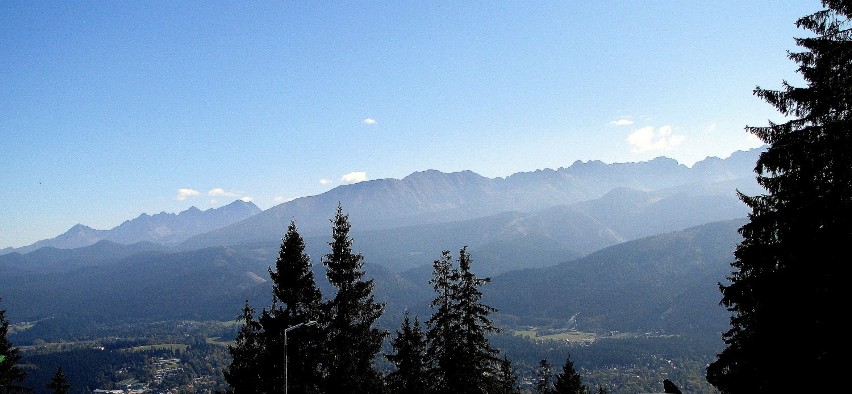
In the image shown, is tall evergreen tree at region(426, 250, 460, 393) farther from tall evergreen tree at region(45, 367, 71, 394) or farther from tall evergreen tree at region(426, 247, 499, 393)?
tall evergreen tree at region(45, 367, 71, 394)

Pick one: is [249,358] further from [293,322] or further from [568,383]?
[568,383]

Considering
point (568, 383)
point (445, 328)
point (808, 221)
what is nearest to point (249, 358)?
point (445, 328)

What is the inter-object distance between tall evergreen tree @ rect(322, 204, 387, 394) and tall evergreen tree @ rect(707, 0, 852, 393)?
18.6 meters

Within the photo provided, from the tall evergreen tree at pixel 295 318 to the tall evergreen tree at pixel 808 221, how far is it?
20007 millimetres

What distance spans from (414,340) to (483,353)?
986 cm

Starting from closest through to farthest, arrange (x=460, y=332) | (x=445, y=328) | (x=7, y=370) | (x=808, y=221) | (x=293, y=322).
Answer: (x=808, y=221) < (x=293, y=322) < (x=460, y=332) < (x=445, y=328) < (x=7, y=370)

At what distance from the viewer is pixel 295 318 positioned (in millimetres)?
27078

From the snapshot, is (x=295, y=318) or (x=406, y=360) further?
(x=406, y=360)

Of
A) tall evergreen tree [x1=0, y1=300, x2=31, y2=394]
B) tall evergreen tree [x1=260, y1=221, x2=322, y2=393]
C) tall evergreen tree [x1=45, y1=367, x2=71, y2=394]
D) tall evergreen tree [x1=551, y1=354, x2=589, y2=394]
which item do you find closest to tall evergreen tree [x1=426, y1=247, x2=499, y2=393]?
tall evergreen tree [x1=260, y1=221, x2=322, y2=393]

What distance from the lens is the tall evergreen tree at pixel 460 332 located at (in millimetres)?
28719

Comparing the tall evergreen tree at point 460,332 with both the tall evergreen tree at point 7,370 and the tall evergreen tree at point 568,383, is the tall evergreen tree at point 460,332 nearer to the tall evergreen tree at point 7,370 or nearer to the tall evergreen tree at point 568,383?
the tall evergreen tree at point 568,383

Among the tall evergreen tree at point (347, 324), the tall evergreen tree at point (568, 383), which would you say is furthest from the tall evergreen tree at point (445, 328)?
the tall evergreen tree at point (568, 383)

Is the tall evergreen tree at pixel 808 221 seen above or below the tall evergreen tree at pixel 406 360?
above

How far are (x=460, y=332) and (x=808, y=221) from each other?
1921 cm
